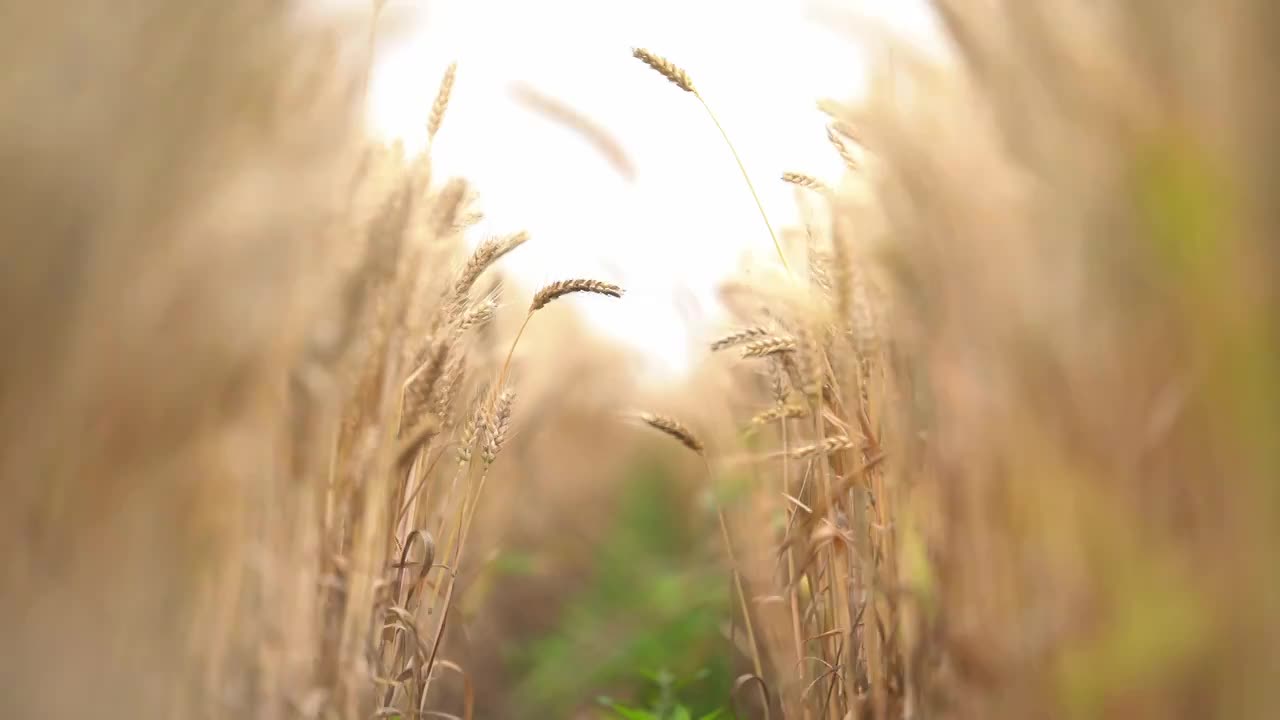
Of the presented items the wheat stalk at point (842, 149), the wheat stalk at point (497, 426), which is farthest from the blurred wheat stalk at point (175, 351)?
the wheat stalk at point (842, 149)

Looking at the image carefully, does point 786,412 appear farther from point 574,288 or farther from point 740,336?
point 574,288

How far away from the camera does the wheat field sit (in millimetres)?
621

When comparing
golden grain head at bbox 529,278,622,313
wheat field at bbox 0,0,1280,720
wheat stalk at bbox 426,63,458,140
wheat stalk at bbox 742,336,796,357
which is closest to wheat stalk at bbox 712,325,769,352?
wheat stalk at bbox 742,336,796,357

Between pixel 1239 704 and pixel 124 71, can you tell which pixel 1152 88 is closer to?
pixel 1239 704

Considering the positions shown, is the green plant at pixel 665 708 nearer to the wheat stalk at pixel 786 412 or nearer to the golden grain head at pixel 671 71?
the wheat stalk at pixel 786 412

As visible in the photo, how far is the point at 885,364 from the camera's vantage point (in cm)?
93

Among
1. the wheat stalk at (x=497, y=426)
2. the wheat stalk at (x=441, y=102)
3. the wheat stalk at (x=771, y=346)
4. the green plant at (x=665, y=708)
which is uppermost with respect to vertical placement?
the wheat stalk at (x=441, y=102)

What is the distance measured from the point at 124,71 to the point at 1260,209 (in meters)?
0.75

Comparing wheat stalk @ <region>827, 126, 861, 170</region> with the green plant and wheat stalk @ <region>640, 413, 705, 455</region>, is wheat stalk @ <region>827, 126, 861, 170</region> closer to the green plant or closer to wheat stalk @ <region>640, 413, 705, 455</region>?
wheat stalk @ <region>640, 413, 705, 455</region>

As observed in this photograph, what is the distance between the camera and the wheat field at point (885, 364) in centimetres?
62

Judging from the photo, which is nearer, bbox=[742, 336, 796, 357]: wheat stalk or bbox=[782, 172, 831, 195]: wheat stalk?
bbox=[742, 336, 796, 357]: wheat stalk

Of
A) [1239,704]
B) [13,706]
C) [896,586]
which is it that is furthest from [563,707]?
[1239,704]

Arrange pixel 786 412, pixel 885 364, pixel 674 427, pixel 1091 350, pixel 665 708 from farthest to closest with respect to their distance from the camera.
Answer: pixel 665 708 < pixel 674 427 < pixel 786 412 < pixel 885 364 < pixel 1091 350

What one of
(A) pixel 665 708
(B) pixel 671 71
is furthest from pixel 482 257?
(A) pixel 665 708
